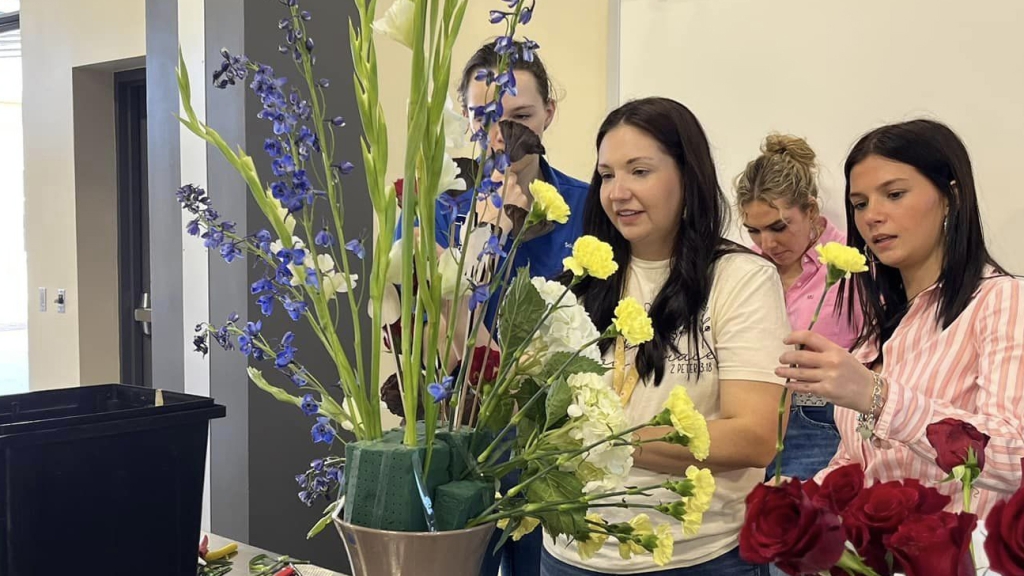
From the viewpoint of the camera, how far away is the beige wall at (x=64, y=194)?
13.2 ft

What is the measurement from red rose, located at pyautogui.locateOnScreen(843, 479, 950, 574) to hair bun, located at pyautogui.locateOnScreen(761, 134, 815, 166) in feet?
6.01

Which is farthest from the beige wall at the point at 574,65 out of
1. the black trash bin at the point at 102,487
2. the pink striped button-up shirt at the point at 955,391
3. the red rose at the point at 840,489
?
the red rose at the point at 840,489

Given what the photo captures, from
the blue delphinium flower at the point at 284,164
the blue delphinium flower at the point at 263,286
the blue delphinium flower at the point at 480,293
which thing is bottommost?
the blue delphinium flower at the point at 480,293

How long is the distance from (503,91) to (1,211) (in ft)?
21.2

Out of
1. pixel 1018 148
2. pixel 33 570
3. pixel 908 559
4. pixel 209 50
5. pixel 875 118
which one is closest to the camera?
pixel 908 559

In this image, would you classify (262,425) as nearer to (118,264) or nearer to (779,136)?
(779,136)

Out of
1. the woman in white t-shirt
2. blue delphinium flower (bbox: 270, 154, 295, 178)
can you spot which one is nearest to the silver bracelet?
the woman in white t-shirt

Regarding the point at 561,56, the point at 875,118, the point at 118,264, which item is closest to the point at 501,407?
the point at 875,118

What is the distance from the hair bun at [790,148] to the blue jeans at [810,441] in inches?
24.8

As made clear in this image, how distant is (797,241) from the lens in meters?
2.16

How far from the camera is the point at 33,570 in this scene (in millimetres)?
847

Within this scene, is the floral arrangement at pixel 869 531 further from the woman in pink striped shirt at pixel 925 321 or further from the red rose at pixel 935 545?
the woman in pink striped shirt at pixel 925 321

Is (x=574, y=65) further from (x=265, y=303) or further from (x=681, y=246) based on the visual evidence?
(x=265, y=303)

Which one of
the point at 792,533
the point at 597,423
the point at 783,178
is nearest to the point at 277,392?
the point at 597,423
